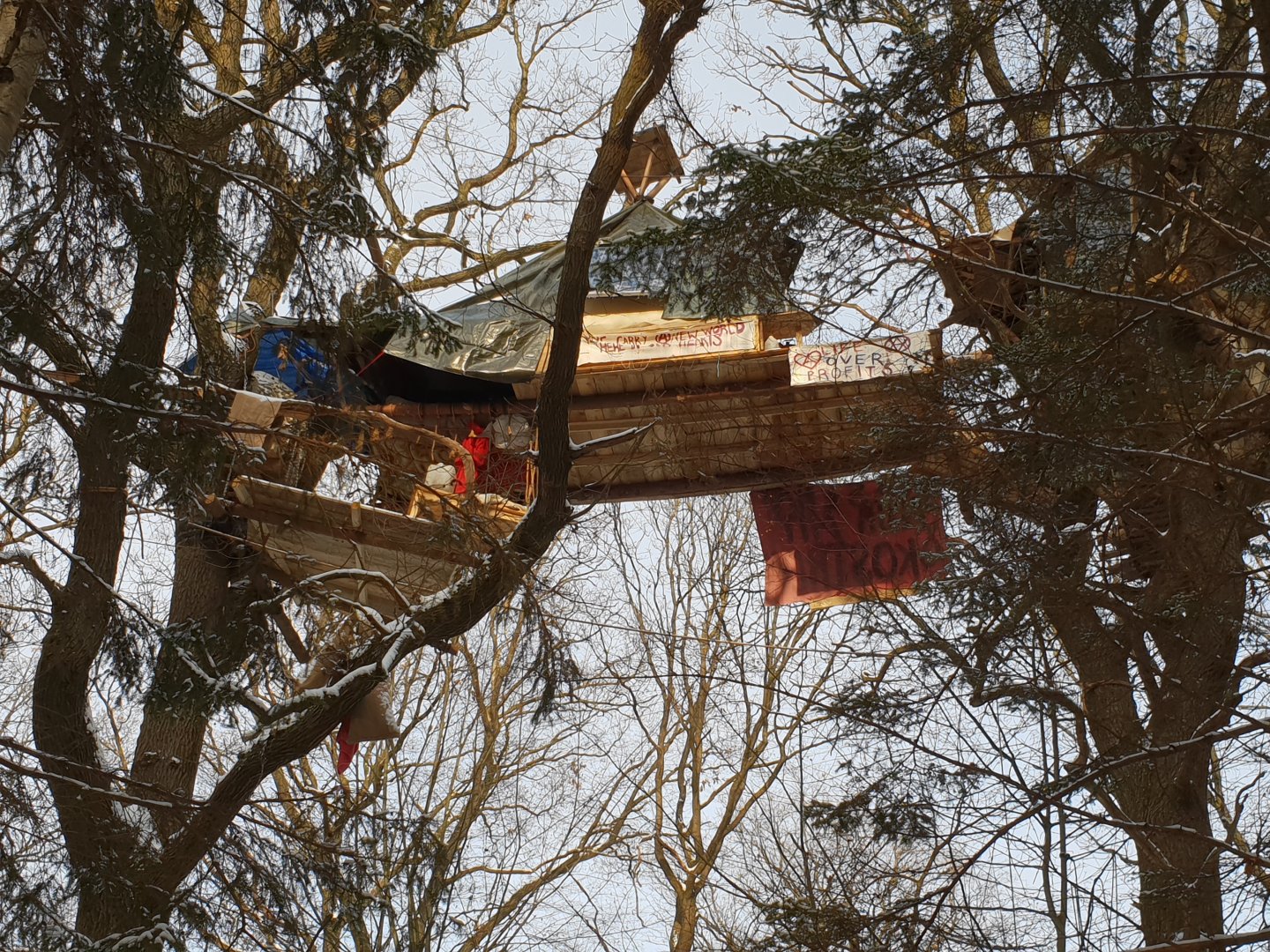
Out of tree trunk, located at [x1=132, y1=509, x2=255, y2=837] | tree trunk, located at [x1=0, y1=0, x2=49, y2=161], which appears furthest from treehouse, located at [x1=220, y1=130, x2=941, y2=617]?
tree trunk, located at [x1=0, y1=0, x2=49, y2=161]

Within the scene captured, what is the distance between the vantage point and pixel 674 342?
814 cm

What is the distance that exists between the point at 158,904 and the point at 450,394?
17.8ft

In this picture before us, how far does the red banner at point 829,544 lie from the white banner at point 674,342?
3.83ft

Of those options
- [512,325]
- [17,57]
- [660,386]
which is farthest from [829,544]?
[17,57]

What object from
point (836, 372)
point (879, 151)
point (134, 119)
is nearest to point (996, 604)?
point (879, 151)

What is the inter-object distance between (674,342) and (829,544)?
1.75m

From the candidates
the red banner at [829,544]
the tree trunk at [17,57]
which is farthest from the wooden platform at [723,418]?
the tree trunk at [17,57]

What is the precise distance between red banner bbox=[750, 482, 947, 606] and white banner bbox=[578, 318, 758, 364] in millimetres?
1167

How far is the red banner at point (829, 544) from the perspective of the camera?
26.7 feet

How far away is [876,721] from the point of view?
15.2ft

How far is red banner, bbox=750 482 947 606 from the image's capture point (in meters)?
8.12

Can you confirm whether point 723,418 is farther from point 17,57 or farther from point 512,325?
point 17,57

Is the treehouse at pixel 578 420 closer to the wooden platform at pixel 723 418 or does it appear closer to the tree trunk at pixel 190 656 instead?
the wooden platform at pixel 723 418

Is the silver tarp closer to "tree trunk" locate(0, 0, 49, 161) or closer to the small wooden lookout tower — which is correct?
the small wooden lookout tower
